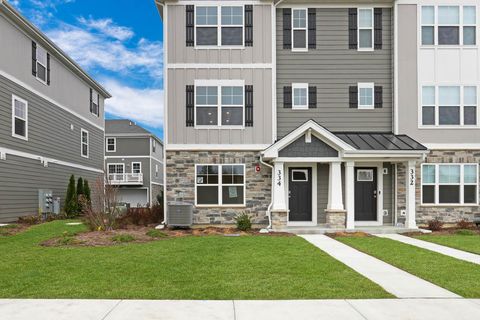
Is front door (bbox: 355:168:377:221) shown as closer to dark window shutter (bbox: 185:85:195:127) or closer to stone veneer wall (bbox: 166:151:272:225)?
stone veneer wall (bbox: 166:151:272:225)

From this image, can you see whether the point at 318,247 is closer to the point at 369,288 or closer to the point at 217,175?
the point at 369,288

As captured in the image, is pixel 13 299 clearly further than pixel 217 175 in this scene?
No

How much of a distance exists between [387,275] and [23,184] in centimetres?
1557

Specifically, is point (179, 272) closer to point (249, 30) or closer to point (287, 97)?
point (287, 97)

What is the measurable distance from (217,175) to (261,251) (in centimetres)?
592

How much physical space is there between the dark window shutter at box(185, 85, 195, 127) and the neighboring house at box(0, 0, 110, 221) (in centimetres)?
704

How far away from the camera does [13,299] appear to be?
19.5 feet

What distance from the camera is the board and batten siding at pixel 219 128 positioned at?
15.7 meters

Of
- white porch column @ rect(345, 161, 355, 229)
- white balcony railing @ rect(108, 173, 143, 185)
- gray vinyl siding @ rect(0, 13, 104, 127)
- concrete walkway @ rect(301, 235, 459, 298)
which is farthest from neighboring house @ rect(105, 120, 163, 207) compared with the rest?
concrete walkway @ rect(301, 235, 459, 298)

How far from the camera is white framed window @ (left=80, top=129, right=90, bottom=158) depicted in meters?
25.1

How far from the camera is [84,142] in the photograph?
1001 inches
